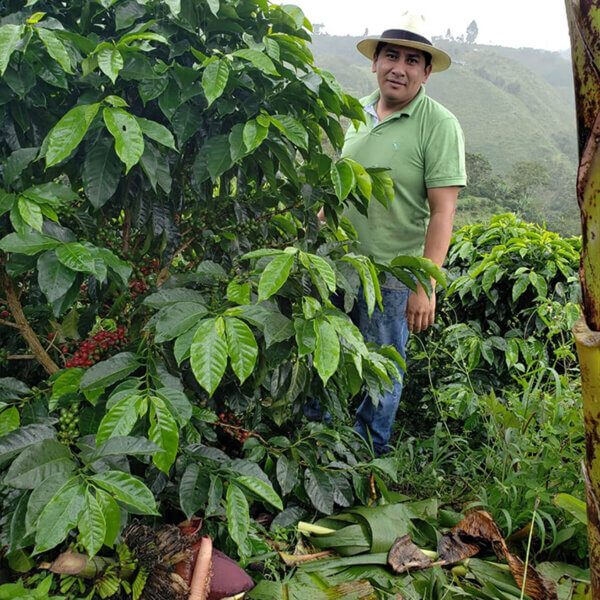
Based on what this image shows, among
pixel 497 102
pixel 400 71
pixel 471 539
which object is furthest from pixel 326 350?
pixel 497 102

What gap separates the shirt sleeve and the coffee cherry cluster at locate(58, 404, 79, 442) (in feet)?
5.60

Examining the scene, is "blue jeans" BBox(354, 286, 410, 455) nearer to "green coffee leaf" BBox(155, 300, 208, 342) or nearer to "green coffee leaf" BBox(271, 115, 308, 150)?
"green coffee leaf" BBox(271, 115, 308, 150)

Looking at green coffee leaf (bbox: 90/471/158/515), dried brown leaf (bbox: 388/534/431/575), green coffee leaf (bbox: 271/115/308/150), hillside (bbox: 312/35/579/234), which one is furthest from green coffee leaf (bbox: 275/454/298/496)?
hillside (bbox: 312/35/579/234)

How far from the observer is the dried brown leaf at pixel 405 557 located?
179 centimetres

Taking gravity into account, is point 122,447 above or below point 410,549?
above

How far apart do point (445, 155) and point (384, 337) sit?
856 mm

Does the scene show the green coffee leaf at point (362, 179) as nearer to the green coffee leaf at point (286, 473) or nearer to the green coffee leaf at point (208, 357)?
the green coffee leaf at point (208, 357)

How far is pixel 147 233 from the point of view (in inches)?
72.3

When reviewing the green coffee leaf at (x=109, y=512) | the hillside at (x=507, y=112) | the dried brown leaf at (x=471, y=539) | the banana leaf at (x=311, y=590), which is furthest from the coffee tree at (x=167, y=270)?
the hillside at (x=507, y=112)

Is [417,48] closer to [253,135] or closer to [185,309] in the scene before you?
Result: [253,135]

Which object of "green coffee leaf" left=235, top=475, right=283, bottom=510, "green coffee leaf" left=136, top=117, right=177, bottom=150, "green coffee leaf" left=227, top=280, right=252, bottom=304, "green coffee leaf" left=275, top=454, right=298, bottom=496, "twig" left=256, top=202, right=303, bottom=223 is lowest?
"green coffee leaf" left=275, top=454, right=298, bottom=496

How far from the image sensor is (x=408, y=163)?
2.50 m

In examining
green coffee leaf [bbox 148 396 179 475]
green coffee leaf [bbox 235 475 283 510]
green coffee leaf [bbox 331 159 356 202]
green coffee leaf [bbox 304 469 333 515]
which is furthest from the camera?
green coffee leaf [bbox 304 469 333 515]

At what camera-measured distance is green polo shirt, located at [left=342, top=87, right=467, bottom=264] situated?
7.98 ft
